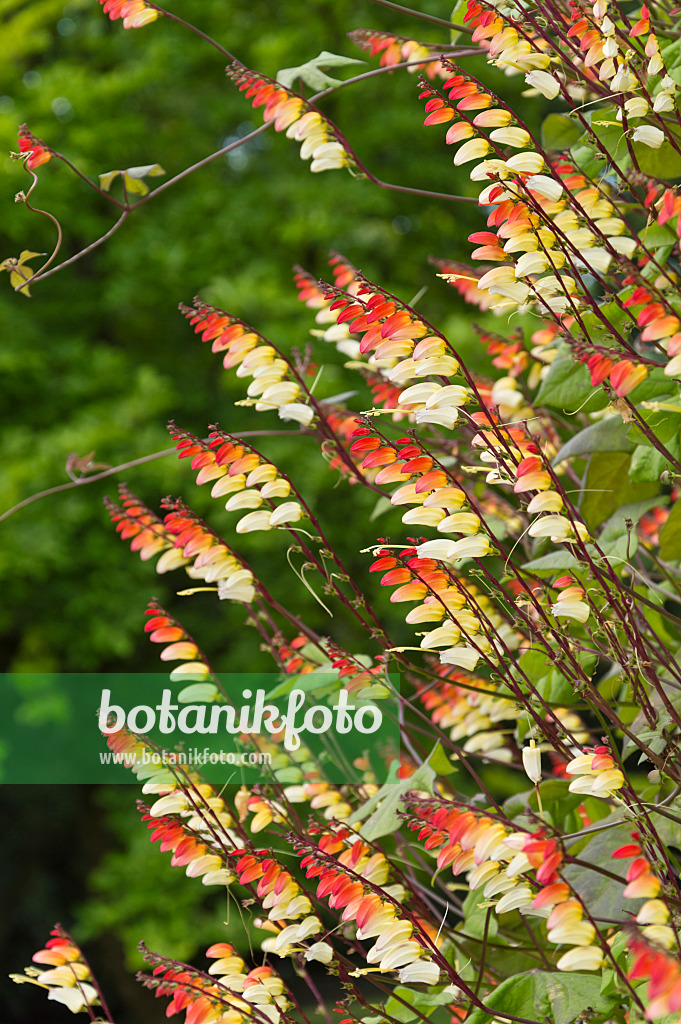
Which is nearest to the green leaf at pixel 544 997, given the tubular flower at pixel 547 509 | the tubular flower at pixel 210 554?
the tubular flower at pixel 547 509

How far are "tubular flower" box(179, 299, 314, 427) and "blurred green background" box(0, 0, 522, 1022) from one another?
8.64ft

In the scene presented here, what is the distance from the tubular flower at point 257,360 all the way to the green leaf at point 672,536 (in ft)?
1.12

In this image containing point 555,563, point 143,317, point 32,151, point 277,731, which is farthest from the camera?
point 143,317

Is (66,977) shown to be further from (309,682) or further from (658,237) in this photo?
(658,237)

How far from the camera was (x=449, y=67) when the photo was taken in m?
0.67

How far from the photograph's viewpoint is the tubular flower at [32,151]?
2.90 ft

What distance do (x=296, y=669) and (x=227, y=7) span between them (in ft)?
16.1

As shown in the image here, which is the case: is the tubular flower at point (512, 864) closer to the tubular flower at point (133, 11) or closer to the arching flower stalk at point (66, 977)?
the arching flower stalk at point (66, 977)

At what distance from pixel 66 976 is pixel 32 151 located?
0.78 metres

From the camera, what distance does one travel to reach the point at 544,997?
25.2 inches

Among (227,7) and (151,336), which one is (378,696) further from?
(227,7)

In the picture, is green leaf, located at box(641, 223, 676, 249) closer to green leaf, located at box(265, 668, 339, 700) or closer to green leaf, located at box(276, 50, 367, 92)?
green leaf, located at box(276, 50, 367, 92)

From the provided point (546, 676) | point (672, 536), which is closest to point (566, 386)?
point (672, 536)

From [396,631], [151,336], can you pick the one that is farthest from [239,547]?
[151,336]
